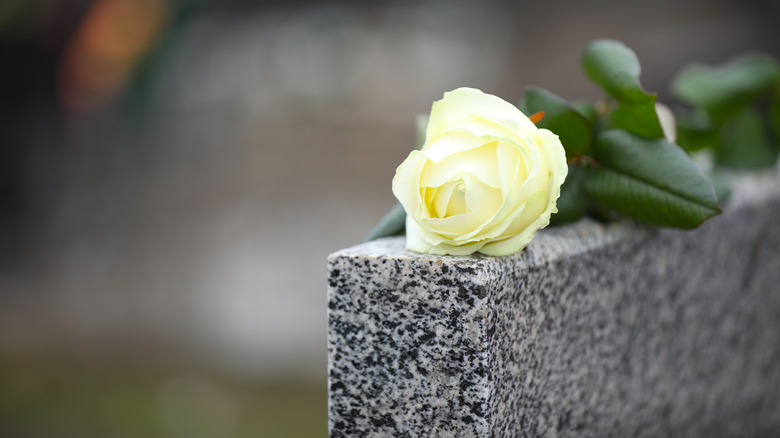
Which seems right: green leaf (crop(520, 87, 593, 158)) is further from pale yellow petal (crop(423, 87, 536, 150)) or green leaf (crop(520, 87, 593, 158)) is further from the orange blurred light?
the orange blurred light

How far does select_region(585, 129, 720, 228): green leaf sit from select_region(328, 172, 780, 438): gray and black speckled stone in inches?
2.1

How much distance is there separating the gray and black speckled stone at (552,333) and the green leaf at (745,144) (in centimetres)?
19

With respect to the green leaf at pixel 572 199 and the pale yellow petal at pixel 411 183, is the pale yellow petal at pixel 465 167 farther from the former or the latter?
the green leaf at pixel 572 199

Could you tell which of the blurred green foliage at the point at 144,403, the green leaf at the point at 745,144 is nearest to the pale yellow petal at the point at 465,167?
the green leaf at the point at 745,144

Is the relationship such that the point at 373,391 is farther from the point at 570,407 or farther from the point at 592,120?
the point at 592,120

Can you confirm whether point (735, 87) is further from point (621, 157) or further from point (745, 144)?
point (621, 157)

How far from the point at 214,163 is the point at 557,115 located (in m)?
6.47

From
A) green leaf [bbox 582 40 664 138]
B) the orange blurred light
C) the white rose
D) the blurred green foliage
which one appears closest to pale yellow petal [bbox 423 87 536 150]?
the white rose

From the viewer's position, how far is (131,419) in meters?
4.52

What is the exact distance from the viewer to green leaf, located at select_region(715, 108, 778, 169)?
4.96ft

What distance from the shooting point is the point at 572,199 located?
3.23ft

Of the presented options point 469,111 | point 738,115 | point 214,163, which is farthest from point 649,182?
point 214,163

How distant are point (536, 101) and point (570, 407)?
42 cm

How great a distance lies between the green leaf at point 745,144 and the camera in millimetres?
1511
